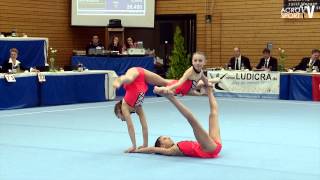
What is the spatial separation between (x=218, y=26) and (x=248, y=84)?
370 cm

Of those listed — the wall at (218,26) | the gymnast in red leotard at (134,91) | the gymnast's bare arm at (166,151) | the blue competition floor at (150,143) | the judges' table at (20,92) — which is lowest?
the blue competition floor at (150,143)

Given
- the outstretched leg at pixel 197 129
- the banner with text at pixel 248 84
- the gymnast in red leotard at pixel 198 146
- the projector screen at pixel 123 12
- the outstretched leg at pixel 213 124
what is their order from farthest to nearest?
the projector screen at pixel 123 12
the banner with text at pixel 248 84
the outstretched leg at pixel 213 124
the gymnast in red leotard at pixel 198 146
the outstretched leg at pixel 197 129

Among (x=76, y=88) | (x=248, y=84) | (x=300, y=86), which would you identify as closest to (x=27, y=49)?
(x=76, y=88)

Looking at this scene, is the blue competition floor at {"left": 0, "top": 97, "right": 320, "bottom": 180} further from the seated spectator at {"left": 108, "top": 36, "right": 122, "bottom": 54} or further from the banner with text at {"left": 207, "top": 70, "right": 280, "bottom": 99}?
the seated spectator at {"left": 108, "top": 36, "right": 122, "bottom": 54}

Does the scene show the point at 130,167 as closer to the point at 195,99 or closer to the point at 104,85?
the point at 104,85

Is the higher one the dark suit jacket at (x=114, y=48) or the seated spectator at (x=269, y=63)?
the dark suit jacket at (x=114, y=48)

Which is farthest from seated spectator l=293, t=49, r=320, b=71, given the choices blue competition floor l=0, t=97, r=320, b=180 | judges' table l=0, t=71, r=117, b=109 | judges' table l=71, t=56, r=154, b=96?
judges' table l=0, t=71, r=117, b=109

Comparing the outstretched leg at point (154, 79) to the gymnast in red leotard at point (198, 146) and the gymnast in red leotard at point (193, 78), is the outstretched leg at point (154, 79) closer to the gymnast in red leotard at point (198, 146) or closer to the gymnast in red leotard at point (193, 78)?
the gymnast in red leotard at point (193, 78)

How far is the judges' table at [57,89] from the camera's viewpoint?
44.8ft

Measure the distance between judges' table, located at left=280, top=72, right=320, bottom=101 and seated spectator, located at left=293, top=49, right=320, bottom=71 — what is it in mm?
388

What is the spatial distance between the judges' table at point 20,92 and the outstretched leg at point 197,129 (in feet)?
24.5

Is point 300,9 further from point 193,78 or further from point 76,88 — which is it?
point 193,78

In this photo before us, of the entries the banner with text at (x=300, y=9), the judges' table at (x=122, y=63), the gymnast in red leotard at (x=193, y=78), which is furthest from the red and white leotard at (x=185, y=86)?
the banner with text at (x=300, y=9)

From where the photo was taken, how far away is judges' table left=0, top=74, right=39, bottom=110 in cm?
1341
